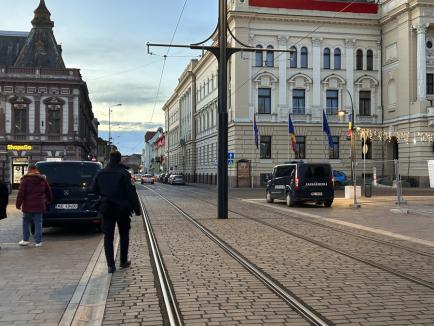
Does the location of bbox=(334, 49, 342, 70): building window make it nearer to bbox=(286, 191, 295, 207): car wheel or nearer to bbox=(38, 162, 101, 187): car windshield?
bbox=(286, 191, 295, 207): car wheel

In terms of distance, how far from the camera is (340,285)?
23.4ft

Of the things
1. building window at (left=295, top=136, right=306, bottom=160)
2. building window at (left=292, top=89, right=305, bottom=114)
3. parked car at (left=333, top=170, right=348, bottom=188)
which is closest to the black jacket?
parked car at (left=333, top=170, right=348, bottom=188)

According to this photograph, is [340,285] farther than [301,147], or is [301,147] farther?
[301,147]

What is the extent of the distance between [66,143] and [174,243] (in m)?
47.9

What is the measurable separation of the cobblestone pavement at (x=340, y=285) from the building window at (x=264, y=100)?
40.8 metres

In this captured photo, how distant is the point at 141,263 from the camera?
896cm

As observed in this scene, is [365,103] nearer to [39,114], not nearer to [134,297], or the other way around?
[39,114]

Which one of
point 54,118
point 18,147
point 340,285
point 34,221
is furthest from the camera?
point 54,118

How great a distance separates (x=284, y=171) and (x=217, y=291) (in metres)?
18.8

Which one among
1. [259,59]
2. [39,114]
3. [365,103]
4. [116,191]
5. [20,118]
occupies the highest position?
[259,59]

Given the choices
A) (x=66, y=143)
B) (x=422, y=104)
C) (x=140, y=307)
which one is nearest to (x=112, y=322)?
(x=140, y=307)

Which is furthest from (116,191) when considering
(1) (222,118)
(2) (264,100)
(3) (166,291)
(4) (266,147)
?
(2) (264,100)

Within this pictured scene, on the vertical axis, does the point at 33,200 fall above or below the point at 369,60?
below

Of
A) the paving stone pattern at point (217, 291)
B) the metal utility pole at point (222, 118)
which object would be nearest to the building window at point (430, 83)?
the metal utility pole at point (222, 118)
